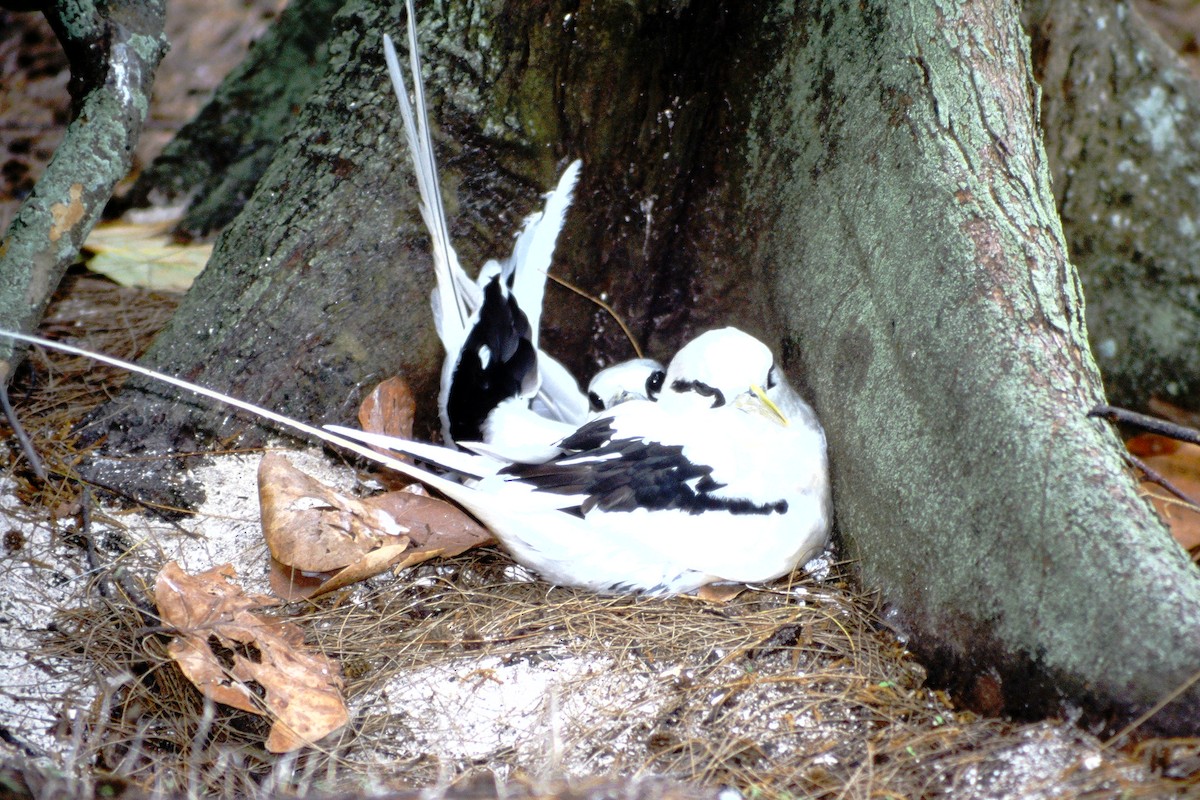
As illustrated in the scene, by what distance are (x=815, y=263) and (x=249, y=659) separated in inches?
68.2

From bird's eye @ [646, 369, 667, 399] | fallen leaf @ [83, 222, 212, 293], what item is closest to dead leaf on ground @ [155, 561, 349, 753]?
bird's eye @ [646, 369, 667, 399]

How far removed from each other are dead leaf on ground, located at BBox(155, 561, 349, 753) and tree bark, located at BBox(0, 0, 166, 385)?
2.75 feet

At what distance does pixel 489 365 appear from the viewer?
2.93 meters

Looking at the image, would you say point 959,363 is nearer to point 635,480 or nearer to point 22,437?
point 635,480

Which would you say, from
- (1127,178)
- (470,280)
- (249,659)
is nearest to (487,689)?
(249,659)

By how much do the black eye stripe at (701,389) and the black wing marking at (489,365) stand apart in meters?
0.45

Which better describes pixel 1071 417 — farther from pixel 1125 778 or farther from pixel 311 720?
pixel 311 720

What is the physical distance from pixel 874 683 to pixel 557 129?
173 centimetres

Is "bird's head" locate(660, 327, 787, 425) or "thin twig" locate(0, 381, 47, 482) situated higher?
"bird's head" locate(660, 327, 787, 425)

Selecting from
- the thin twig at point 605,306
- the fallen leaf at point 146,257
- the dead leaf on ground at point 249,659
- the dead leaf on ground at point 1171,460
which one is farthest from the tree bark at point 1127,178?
the fallen leaf at point 146,257

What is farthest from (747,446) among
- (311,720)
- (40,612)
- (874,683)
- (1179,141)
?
(1179,141)

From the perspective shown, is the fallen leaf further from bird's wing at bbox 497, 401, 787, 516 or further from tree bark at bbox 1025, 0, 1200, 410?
tree bark at bbox 1025, 0, 1200, 410

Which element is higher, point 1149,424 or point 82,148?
point 82,148

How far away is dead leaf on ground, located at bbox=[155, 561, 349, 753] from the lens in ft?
7.09
